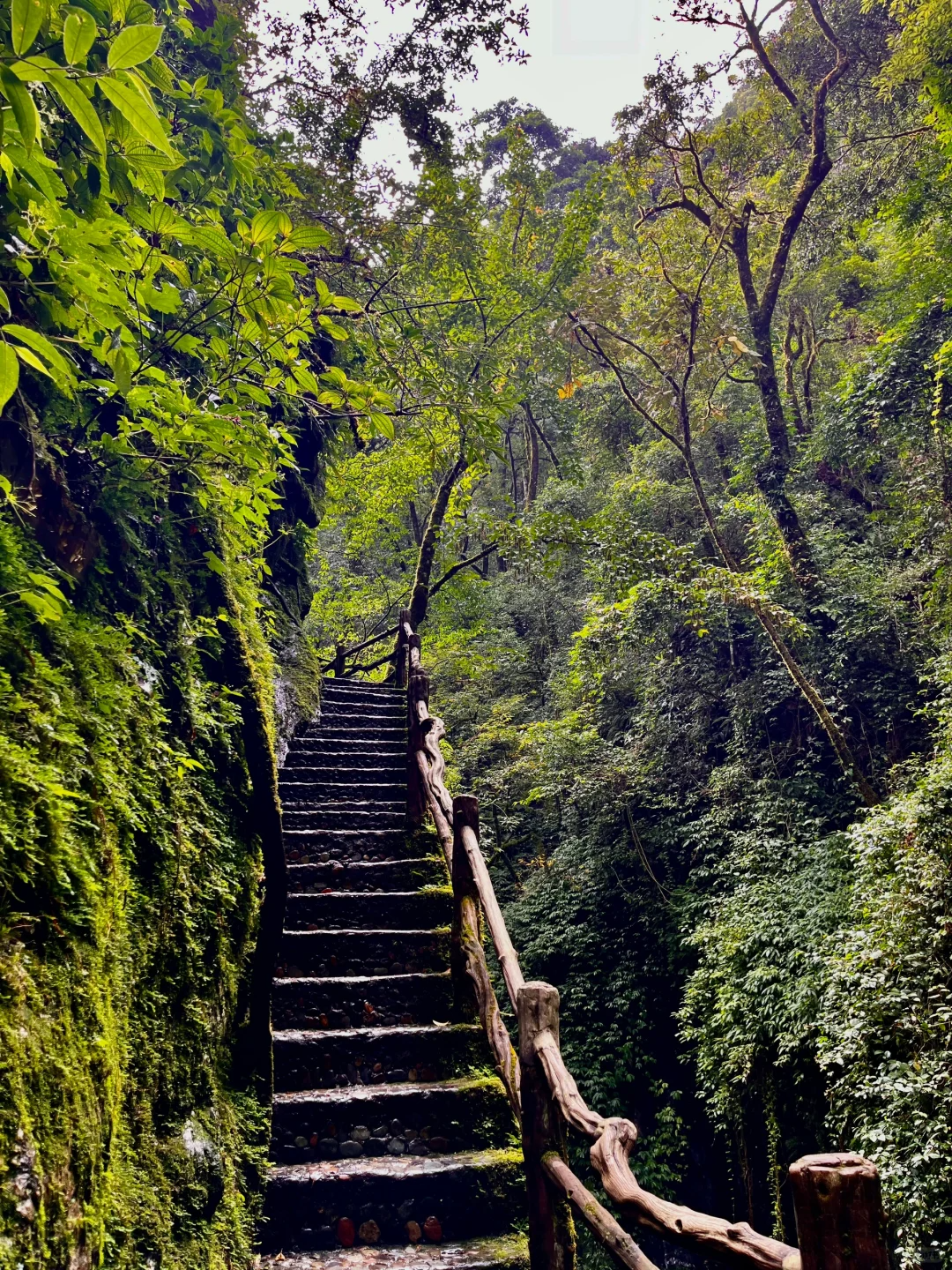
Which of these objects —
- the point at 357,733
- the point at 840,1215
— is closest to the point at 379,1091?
the point at 840,1215

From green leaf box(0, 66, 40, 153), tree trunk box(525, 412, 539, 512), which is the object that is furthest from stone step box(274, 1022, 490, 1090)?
tree trunk box(525, 412, 539, 512)

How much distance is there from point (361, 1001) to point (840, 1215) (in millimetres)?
3142

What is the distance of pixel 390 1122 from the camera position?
331 centimetres

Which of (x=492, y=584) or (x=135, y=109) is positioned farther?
(x=492, y=584)

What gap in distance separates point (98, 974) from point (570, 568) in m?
12.9

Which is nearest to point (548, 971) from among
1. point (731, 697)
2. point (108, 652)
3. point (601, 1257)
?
point (601, 1257)

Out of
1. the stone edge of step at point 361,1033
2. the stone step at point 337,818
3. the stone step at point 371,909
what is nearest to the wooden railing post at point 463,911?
the stone edge of step at point 361,1033

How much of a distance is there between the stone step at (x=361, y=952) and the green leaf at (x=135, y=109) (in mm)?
3849

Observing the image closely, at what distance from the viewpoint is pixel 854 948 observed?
486 centimetres

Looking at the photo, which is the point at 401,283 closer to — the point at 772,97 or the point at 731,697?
the point at 772,97

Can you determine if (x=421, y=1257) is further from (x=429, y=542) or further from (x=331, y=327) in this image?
(x=429, y=542)

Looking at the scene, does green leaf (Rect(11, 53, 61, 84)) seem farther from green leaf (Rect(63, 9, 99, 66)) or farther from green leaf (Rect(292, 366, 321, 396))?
green leaf (Rect(292, 366, 321, 396))

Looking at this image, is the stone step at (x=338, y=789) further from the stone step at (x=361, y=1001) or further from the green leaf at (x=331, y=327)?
the green leaf at (x=331, y=327)

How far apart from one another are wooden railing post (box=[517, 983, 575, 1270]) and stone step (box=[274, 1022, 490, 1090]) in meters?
1.14
